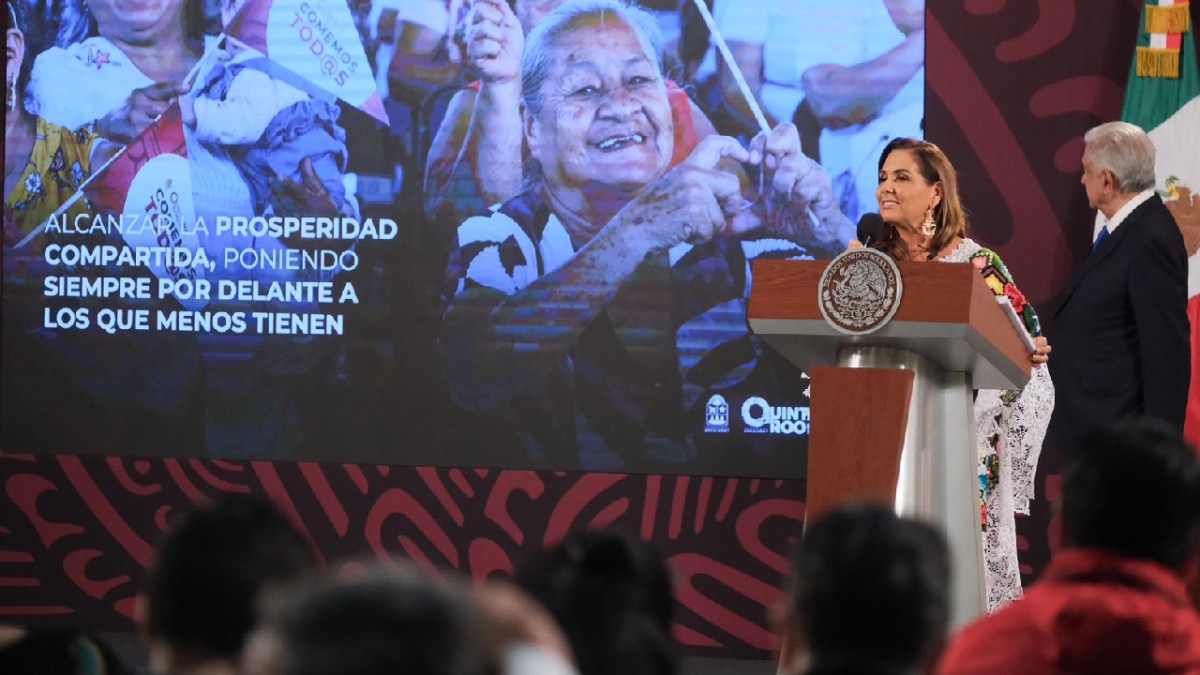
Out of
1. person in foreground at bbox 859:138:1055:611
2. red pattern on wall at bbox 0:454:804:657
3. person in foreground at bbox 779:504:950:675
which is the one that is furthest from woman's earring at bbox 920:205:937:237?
person in foreground at bbox 779:504:950:675

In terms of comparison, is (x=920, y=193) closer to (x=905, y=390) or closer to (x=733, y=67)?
(x=905, y=390)

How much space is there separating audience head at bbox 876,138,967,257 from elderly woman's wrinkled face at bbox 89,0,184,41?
3047 millimetres

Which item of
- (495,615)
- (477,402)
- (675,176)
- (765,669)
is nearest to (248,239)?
(477,402)

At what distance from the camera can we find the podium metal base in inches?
123

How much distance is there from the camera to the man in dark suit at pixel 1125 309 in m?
4.12

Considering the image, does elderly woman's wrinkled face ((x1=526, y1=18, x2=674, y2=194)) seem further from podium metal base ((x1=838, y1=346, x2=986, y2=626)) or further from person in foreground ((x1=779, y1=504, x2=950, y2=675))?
person in foreground ((x1=779, y1=504, x2=950, y2=675))

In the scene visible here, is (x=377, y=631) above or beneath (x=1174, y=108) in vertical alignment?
beneath

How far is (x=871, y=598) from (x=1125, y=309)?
3269 millimetres

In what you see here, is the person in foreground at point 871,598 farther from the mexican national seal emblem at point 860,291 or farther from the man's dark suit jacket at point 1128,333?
the man's dark suit jacket at point 1128,333

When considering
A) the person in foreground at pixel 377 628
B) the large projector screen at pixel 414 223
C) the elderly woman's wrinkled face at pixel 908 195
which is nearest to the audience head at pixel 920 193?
the elderly woman's wrinkled face at pixel 908 195

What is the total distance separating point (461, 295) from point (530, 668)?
4.62 metres

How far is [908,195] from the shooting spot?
3.73 m

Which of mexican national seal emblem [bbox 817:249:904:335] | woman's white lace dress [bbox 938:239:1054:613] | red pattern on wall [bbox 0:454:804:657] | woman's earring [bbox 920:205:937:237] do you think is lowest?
red pattern on wall [bbox 0:454:804:657]

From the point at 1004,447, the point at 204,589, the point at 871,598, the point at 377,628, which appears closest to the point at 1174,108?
the point at 1004,447
